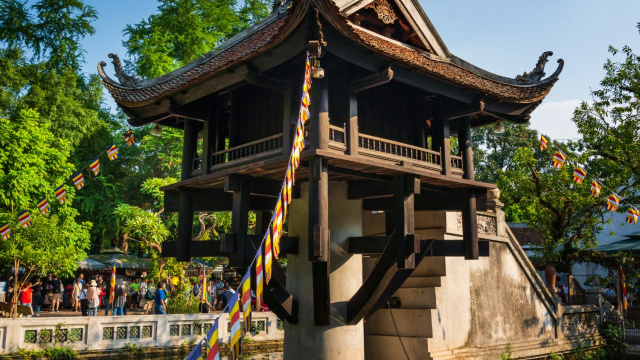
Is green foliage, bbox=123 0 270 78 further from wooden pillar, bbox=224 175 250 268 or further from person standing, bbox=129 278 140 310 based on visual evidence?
wooden pillar, bbox=224 175 250 268

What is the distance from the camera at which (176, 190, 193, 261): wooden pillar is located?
11.7 m

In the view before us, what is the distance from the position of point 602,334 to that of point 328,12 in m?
15.3

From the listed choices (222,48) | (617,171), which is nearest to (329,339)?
(222,48)

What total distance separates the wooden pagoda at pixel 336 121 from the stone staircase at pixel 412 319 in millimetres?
1651

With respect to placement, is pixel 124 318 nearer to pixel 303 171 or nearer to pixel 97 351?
pixel 97 351

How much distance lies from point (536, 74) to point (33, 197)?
1997 cm

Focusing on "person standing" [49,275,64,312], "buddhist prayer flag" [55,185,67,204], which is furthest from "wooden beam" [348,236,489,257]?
"person standing" [49,275,64,312]

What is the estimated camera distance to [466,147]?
1205 centimetres

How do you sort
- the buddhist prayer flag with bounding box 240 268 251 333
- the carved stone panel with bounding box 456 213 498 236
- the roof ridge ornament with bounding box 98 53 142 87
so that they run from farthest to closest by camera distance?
the carved stone panel with bounding box 456 213 498 236, the roof ridge ornament with bounding box 98 53 142 87, the buddhist prayer flag with bounding box 240 268 251 333

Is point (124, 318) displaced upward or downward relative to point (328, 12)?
downward

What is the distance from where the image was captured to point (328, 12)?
8.38 m

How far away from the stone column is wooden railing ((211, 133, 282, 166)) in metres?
1.36

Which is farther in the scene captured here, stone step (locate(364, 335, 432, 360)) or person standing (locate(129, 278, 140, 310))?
person standing (locate(129, 278, 140, 310))

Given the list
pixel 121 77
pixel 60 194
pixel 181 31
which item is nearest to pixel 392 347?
pixel 121 77
